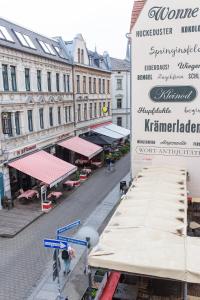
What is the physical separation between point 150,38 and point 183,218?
29.2 feet

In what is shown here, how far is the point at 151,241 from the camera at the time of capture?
320 inches

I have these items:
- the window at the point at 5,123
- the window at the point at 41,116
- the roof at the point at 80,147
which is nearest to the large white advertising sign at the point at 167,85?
the window at the point at 5,123

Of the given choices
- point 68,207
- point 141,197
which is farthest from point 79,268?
point 68,207

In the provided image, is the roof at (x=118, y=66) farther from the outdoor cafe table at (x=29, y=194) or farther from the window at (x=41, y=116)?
the outdoor cafe table at (x=29, y=194)

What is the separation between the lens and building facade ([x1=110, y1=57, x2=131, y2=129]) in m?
50.9

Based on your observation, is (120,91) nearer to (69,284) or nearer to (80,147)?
(80,147)

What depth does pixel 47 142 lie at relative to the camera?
2595cm

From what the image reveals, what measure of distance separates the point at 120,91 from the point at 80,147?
25.2 metres

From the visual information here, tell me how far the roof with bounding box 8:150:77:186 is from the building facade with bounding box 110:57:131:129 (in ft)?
97.6

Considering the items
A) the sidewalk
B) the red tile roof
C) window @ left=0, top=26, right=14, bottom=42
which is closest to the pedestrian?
the sidewalk

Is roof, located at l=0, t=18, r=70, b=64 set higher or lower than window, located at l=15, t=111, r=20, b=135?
higher

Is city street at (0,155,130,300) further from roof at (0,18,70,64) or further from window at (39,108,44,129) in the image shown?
roof at (0,18,70,64)

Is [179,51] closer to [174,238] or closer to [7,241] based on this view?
[174,238]

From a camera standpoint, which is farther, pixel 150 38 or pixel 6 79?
pixel 6 79
